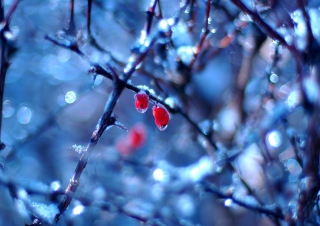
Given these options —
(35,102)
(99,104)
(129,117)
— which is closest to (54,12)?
(129,117)

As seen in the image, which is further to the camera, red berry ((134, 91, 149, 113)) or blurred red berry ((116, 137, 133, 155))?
blurred red berry ((116, 137, 133, 155))

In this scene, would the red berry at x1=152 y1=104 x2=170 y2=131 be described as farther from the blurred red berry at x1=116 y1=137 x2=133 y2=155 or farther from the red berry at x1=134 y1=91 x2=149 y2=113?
the blurred red berry at x1=116 y1=137 x2=133 y2=155

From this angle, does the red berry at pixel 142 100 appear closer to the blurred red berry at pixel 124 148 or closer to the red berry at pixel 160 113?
A: the red berry at pixel 160 113

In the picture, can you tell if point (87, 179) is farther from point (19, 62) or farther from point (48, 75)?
point (48, 75)

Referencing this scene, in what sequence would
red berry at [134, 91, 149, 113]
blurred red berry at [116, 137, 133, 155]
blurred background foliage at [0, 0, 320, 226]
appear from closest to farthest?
1. red berry at [134, 91, 149, 113]
2. blurred background foliage at [0, 0, 320, 226]
3. blurred red berry at [116, 137, 133, 155]

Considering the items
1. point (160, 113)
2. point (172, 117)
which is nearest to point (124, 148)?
point (172, 117)

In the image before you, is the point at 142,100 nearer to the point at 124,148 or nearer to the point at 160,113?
the point at 160,113

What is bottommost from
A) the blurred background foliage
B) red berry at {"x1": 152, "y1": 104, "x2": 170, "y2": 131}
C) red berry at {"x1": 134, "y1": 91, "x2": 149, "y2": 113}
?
red berry at {"x1": 134, "y1": 91, "x2": 149, "y2": 113}

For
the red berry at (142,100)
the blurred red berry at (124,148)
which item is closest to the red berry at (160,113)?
the red berry at (142,100)

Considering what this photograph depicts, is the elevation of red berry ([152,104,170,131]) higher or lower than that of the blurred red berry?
lower

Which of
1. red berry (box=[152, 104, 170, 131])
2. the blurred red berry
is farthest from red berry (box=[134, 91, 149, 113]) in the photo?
the blurred red berry

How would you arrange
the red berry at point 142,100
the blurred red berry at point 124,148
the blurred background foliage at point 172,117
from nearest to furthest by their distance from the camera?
the red berry at point 142,100
the blurred background foliage at point 172,117
the blurred red berry at point 124,148
